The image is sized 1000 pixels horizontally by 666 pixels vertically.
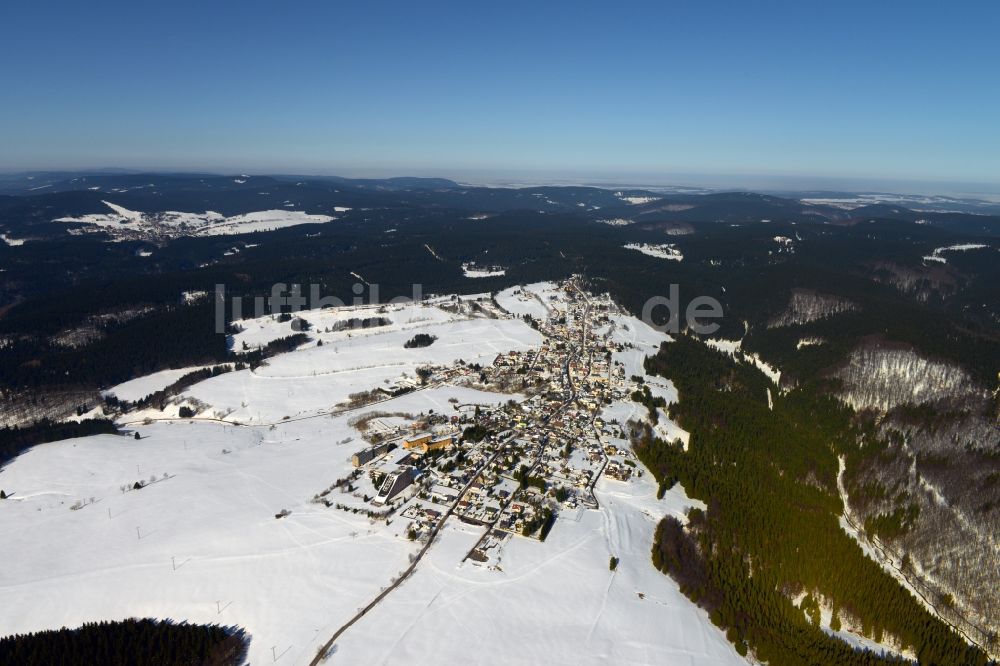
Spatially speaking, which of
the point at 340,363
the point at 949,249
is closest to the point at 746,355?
the point at 340,363

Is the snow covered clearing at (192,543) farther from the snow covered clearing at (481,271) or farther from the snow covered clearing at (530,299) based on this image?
the snow covered clearing at (481,271)

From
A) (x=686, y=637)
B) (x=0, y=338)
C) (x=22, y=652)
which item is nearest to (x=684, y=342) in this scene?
(x=686, y=637)

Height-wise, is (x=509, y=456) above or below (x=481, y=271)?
below

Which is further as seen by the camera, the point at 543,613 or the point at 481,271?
the point at 481,271

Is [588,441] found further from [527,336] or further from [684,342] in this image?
[684,342]

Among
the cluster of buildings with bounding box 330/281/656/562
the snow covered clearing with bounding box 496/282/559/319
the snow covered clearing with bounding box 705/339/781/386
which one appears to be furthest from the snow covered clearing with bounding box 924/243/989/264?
the cluster of buildings with bounding box 330/281/656/562

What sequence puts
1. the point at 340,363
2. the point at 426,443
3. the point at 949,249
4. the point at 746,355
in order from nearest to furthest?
the point at 426,443 → the point at 340,363 → the point at 746,355 → the point at 949,249

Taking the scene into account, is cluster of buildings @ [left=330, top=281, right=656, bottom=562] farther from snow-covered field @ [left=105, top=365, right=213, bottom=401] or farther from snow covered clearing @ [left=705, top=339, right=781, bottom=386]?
snow-covered field @ [left=105, top=365, right=213, bottom=401]

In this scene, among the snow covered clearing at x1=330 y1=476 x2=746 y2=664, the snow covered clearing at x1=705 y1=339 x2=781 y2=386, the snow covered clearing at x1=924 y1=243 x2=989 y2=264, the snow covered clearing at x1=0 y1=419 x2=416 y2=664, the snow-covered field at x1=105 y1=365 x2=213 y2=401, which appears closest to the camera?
the snow covered clearing at x1=330 y1=476 x2=746 y2=664

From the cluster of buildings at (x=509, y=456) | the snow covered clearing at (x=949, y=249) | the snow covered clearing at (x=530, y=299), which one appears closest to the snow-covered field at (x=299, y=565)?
the cluster of buildings at (x=509, y=456)

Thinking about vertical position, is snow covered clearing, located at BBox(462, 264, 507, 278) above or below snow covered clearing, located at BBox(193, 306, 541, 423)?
above

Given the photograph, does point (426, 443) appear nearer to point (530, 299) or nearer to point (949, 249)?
point (530, 299)
